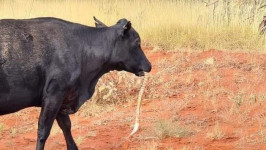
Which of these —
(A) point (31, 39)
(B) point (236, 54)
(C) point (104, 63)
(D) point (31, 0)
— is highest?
(A) point (31, 39)

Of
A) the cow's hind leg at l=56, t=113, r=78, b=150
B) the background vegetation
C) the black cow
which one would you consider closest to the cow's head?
the black cow

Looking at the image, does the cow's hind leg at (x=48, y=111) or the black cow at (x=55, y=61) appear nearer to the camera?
the black cow at (x=55, y=61)

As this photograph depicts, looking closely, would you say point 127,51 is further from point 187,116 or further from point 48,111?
point 187,116

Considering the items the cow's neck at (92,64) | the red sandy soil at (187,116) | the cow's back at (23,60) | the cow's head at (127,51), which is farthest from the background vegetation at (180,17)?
the cow's back at (23,60)

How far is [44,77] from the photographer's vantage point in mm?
6902

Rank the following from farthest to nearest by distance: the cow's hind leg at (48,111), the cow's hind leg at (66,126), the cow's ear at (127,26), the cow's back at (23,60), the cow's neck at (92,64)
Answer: the cow's hind leg at (66,126), the cow's ear at (127,26), the cow's neck at (92,64), the cow's hind leg at (48,111), the cow's back at (23,60)

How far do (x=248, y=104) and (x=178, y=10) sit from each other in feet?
27.2

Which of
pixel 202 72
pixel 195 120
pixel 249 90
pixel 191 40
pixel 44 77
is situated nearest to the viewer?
pixel 44 77

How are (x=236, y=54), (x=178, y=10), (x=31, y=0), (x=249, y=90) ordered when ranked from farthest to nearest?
1. (x=31, y=0)
2. (x=178, y=10)
3. (x=236, y=54)
4. (x=249, y=90)

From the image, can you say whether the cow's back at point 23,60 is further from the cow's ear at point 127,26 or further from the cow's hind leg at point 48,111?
the cow's ear at point 127,26

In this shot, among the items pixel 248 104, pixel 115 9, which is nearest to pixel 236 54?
pixel 248 104

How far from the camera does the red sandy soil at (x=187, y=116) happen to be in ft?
28.2

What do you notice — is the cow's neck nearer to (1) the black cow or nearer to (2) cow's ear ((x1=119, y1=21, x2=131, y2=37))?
(1) the black cow

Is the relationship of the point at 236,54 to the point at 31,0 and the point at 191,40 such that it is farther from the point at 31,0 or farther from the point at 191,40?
the point at 31,0
